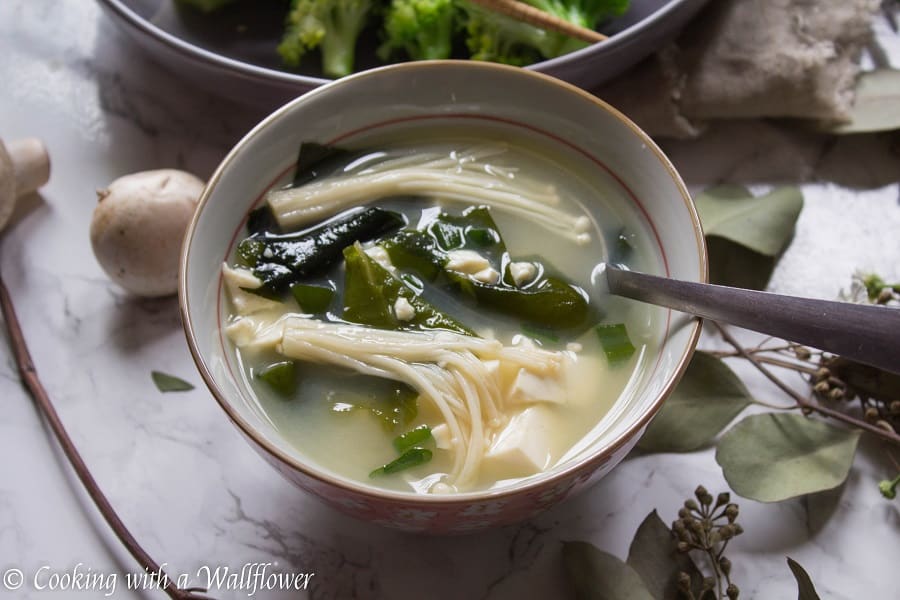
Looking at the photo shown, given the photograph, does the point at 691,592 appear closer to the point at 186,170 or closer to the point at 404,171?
the point at 404,171

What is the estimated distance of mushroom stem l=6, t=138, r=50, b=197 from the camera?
83.7 inches

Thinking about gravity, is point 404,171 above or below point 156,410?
above

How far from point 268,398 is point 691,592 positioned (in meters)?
0.87

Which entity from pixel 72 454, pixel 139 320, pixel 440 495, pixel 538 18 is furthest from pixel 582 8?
pixel 72 454

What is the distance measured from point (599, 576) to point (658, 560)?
141 millimetres

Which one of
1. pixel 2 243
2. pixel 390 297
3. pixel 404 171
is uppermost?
pixel 404 171

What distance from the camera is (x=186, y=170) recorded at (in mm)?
2258

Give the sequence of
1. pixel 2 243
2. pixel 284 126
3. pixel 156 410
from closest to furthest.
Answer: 1. pixel 284 126
2. pixel 156 410
3. pixel 2 243

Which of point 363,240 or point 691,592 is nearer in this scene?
point 691,592

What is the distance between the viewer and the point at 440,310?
169 cm

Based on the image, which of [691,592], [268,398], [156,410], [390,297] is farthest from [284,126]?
[691,592]

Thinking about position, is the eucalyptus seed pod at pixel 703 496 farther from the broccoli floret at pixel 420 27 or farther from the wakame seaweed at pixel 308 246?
the broccoli floret at pixel 420 27

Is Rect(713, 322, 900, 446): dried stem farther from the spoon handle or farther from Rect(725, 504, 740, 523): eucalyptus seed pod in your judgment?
the spoon handle

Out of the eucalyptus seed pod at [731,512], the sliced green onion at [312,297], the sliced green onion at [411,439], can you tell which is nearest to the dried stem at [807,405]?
the eucalyptus seed pod at [731,512]
